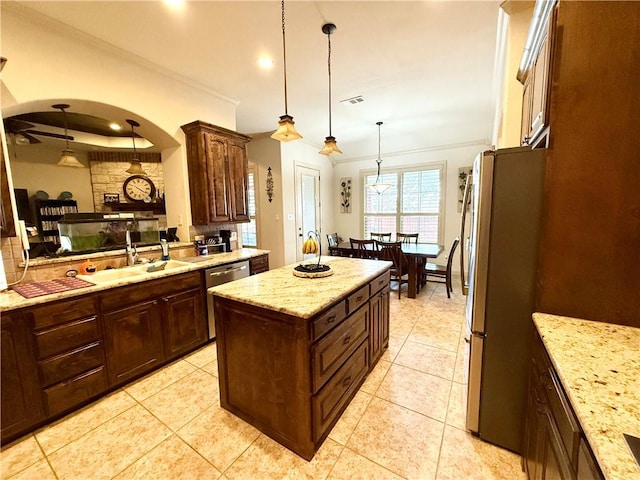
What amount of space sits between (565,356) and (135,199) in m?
7.04

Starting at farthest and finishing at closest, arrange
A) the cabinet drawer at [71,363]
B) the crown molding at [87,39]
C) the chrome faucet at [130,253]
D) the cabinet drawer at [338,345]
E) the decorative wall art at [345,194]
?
the decorative wall art at [345,194], the chrome faucet at [130,253], the crown molding at [87,39], the cabinet drawer at [71,363], the cabinet drawer at [338,345]

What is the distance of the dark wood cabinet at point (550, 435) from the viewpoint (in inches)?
28.4

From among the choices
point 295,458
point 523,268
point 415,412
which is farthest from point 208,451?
point 523,268

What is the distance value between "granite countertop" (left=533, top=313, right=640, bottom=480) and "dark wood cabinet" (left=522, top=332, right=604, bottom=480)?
0.19 feet

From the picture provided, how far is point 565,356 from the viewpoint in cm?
94

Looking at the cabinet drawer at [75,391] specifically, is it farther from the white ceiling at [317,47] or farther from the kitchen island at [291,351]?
the white ceiling at [317,47]

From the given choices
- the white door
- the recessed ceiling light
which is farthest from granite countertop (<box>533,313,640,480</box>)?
the white door

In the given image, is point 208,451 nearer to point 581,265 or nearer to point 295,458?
point 295,458

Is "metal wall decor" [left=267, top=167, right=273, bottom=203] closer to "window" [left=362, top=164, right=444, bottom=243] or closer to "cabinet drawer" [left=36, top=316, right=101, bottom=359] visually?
"window" [left=362, top=164, right=444, bottom=243]

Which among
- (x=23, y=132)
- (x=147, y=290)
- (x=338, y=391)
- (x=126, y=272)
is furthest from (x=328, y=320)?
(x=23, y=132)

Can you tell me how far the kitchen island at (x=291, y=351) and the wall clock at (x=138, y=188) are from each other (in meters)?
5.29

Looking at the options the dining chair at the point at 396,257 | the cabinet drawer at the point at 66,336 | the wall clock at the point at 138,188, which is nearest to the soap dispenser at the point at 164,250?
the cabinet drawer at the point at 66,336

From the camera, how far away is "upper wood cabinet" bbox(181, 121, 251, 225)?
3029mm

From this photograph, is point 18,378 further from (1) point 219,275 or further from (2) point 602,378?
(2) point 602,378
